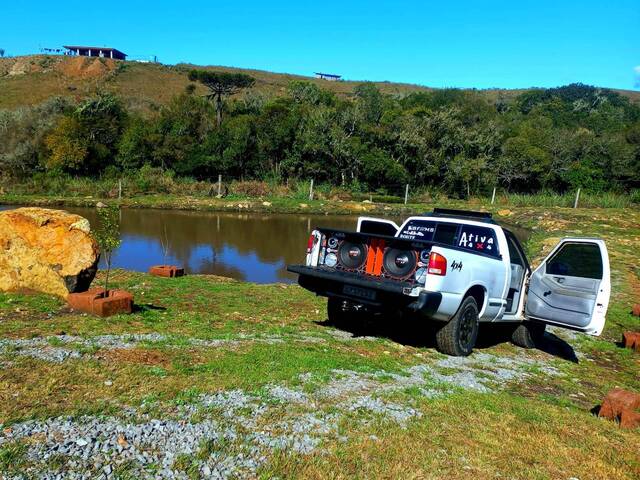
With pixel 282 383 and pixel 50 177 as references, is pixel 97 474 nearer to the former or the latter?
pixel 282 383

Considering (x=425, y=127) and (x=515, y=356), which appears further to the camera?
(x=425, y=127)

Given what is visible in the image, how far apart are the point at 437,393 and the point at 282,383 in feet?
5.52

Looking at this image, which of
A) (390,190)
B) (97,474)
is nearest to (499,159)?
(390,190)

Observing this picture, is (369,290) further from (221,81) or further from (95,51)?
(95,51)

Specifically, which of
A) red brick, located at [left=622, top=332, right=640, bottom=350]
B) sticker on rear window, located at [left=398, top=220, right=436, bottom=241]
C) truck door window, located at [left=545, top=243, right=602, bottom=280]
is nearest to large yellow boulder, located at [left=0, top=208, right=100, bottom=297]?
sticker on rear window, located at [left=398, top=220, right=436, bottom=241]

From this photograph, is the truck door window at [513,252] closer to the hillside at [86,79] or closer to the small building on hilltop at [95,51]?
the hillside at [86,79]

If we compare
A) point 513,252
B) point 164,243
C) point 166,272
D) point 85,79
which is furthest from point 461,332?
point 85,79

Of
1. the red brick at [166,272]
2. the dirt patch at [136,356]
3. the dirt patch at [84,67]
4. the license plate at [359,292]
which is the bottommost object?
the red brick at [166,272]

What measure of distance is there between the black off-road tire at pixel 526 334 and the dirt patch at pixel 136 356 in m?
6.29

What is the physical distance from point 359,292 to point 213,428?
3730mm

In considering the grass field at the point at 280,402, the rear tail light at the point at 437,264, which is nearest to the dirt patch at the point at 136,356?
the grass field at the point at 280,402

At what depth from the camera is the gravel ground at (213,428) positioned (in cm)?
361

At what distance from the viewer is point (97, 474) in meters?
3.42

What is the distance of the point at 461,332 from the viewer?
25.7 ft
